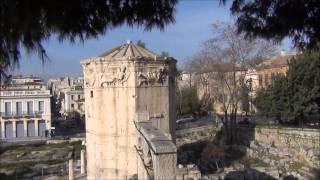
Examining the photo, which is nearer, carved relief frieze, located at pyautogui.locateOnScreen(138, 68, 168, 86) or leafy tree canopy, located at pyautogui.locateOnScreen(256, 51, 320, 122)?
carved relief frieze, located at pyautogui.locateOnScreen(138, 68, 168, 86)

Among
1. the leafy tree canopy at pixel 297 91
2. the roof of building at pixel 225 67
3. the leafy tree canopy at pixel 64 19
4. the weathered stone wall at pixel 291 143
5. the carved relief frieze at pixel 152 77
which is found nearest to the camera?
Result: the leafy tree canopy at pixel 64 19

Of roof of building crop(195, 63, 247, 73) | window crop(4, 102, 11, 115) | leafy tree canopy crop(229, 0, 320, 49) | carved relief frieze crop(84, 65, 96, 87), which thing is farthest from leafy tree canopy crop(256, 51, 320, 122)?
window crop(4, 102, 11, 115)

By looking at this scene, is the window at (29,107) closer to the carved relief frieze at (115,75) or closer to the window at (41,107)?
the window at (41,107)

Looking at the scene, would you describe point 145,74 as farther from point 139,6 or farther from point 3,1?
point 3,1

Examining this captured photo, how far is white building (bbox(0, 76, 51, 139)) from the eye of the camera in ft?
181

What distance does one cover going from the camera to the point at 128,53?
12695mm

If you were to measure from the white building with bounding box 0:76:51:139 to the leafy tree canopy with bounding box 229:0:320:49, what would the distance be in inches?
2033

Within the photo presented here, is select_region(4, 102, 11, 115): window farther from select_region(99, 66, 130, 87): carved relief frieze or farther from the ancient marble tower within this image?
select_region(99, 66, 130, 87): carved relief frieze

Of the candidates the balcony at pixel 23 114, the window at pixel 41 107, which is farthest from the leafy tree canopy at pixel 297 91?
the balcony at pixel 23 114

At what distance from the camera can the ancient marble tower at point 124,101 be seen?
40.2ft

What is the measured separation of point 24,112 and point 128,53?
45.0m

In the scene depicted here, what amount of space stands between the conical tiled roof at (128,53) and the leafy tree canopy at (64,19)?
7851 millimetres

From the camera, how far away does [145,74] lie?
40.2 feet

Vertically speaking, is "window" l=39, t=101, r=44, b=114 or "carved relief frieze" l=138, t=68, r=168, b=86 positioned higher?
Result: "carved relief frieze" l=138, t=68, r=168, b=86
